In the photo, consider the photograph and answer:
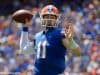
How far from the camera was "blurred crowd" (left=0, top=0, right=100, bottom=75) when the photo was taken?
25.8ft

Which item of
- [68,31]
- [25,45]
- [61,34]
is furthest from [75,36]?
[68,31]

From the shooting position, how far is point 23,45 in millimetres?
4129

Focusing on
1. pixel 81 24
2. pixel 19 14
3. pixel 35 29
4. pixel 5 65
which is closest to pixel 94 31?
pixel 81 24

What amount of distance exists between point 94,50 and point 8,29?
229cm

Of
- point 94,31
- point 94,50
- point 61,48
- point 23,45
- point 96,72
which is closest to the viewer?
point 61,48

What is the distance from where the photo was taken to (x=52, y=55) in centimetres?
384

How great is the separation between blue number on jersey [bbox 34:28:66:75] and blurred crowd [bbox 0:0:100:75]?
3019 millimetres

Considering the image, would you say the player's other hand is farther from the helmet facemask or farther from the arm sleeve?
the arm sleeve

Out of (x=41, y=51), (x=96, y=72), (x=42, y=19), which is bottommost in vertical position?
(x=96, y=72)

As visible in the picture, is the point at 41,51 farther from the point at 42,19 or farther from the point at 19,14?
the point at 19,14

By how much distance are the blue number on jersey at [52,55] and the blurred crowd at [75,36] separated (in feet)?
9.90

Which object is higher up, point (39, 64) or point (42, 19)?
point (42, 19)

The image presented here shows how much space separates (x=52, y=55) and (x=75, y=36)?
4730 millimetres

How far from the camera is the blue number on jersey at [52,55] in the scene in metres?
3.84
